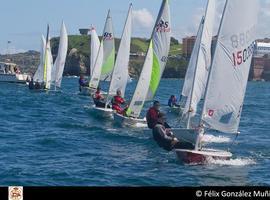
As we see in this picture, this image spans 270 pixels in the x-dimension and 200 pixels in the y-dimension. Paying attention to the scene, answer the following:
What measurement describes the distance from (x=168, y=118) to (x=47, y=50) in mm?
31658

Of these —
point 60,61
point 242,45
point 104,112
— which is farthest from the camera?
point 60,61

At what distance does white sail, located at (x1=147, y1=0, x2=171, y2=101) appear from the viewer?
3111 centimetres

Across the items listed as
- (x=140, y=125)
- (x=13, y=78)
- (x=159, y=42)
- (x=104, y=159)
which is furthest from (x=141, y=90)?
(x=13, y=78)

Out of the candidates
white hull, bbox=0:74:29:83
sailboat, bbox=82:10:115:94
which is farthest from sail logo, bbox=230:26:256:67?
white hull, bbox=0:74:29:83

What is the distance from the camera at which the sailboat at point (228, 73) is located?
1783 cm

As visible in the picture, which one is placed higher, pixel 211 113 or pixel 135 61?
pixel 211 113

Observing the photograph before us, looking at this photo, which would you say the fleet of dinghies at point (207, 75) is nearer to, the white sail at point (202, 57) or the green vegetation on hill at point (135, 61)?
the white sail at point (202, 57)

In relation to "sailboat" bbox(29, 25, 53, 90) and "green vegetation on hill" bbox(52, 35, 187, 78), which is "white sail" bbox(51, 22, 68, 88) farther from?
"green vegetation on hill" bbox(52, 35, 187, 78)

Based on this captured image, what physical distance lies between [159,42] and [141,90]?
275 cm

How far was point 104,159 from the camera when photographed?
62.7ft

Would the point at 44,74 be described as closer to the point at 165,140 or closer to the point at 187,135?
the point at 187,135

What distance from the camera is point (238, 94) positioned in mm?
18672

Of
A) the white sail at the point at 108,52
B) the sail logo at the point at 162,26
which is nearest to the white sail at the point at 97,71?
the white sail at the point at 108,52
